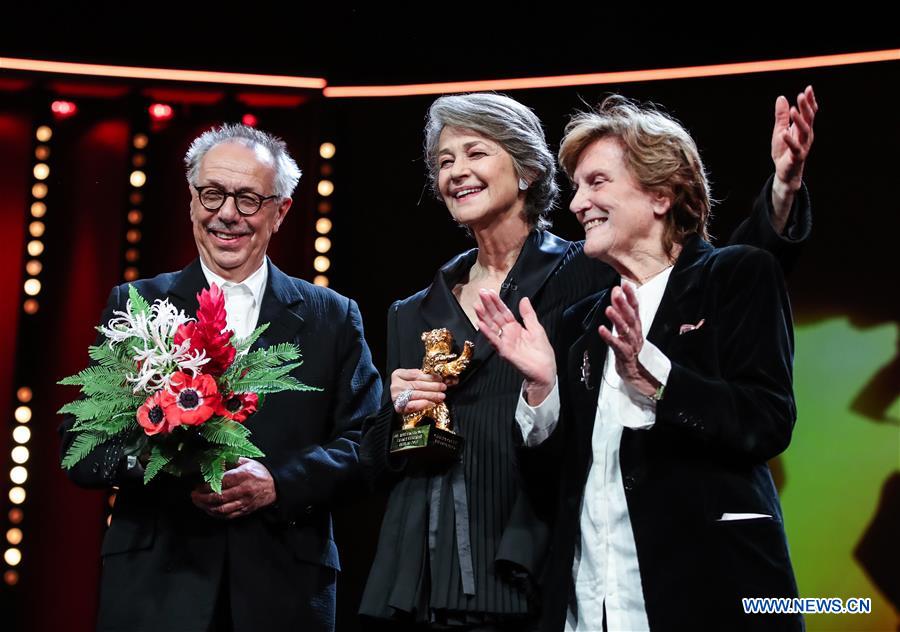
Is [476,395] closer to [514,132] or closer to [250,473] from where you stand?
[250,473]

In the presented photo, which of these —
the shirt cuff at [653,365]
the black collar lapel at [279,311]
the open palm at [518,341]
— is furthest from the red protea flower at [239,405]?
the shirt cuff at [653,365]

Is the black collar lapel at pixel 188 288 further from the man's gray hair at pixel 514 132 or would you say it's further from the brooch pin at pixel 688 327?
the brooch pin at pixel 688 327

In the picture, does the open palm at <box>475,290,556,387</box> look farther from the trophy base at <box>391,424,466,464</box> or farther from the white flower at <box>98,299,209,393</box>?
the white flower at <box>98,299,209,393</box>

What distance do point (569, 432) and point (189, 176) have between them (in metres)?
1.50

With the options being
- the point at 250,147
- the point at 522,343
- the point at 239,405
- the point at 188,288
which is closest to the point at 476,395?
the point at 522,343

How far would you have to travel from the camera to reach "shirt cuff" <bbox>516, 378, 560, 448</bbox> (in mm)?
2508

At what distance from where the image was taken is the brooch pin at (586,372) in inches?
98.2

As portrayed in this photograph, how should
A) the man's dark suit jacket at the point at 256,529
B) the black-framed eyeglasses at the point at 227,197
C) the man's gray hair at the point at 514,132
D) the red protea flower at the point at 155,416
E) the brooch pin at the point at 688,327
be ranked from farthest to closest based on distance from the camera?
1. the black-framed eyeglasses at the point at 227,197
2. the man's gray hair at the point at 514,132
3. the man's dark suit jacket at the point at 256,529
4. the red protea flower at the point at 155,416
5. the brooch pin at the point at 688,327

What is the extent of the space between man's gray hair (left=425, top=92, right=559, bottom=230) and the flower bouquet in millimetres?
818

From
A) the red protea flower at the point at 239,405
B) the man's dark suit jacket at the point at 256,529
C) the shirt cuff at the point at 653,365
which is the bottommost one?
the man's dark suit jacket at the point at 256,529

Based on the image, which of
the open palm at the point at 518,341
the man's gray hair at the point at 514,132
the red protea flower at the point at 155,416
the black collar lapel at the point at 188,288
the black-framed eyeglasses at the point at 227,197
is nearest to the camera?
the open palm at the point at 518,341

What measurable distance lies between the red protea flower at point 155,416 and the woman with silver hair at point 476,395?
555 millimetres

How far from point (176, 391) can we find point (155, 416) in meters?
0.08

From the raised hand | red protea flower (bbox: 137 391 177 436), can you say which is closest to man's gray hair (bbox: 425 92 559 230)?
the raised hand
